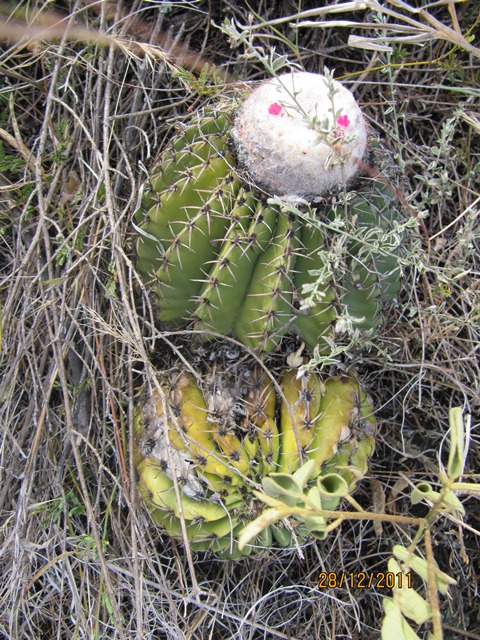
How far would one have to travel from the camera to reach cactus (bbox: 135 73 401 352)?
143 cm

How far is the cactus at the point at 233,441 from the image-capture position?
1551 mm

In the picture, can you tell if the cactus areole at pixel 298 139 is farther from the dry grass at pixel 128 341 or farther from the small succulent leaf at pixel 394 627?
the small succulent leaf at pixel 394 627

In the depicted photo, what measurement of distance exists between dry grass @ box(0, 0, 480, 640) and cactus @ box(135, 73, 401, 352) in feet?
0.53

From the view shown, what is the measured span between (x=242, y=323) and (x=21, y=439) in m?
0.89

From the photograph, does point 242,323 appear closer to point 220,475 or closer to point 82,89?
point 220,475

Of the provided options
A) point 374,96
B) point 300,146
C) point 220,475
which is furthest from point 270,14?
point 220,475

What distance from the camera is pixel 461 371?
2.02 metres

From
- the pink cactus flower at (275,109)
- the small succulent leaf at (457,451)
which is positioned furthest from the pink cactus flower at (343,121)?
the small succulent leaf at (457,451)

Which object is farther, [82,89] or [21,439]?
[82,89]

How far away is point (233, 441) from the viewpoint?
1.59 metres

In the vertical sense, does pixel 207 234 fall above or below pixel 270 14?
below

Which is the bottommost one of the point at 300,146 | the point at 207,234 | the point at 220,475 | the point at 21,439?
the point at 21,439

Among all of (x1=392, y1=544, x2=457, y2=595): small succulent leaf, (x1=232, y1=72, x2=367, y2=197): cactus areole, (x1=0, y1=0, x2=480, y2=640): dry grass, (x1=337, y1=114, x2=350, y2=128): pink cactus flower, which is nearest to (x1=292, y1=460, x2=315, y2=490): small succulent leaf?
(x1=392, y1=544, x2=457, y2=595): small succulent leaf
